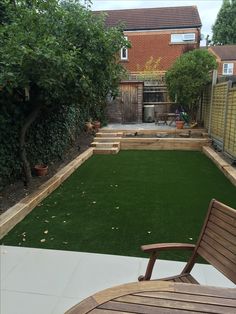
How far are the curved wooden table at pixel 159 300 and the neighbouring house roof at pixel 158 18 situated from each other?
19192 millimetres

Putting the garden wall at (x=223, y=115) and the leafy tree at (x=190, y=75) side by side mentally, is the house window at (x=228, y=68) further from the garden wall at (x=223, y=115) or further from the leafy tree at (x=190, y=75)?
the garden wall at (x=223, y=115)

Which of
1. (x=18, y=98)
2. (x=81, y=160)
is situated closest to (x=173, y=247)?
(x=18, y=98)

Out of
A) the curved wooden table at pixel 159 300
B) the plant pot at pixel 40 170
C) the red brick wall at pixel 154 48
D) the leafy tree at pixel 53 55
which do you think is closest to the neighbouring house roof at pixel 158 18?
the red brick wall at pixel 154 48

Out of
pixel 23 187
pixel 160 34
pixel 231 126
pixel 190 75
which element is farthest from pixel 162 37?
pixel 23 187

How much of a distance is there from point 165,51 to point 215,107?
11.8m

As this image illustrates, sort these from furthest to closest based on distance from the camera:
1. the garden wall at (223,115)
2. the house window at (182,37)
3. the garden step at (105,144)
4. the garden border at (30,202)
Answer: the house window at (182,37) → the garden step at (105,144) → the garden wall at (223,115) → the garden border at (30,202)

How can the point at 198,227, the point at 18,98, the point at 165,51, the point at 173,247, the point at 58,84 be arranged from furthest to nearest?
the point at 165,51, the point at 18,98, the point at 58,84, the point at 198,227, the point at 173,247

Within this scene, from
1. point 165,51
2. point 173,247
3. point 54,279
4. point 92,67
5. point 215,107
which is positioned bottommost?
point 54,279

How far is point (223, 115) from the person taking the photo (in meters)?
7.12

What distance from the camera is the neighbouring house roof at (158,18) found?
18.5 metres

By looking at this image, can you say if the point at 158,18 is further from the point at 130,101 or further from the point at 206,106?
the point at 206,106

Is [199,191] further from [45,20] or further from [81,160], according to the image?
[45,20]

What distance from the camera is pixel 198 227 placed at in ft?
11.5

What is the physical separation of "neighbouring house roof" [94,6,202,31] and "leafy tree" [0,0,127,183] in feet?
49.7
